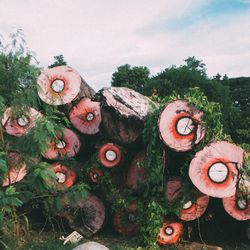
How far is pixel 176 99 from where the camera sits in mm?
5383

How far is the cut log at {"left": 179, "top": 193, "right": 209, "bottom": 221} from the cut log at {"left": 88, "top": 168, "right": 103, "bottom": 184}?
3.97 ft

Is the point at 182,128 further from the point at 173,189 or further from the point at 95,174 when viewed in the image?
the point at 95,174

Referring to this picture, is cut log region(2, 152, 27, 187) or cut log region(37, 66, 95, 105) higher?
cut log region(37, 66, 95, 105)

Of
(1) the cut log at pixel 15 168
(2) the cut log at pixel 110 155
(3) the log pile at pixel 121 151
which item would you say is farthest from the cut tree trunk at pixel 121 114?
(1) the cut log at pixel 15 168

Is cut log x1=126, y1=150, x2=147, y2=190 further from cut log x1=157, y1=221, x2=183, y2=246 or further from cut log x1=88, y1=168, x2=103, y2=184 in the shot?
cut log x1=157, y1=221, x2=183, y2=246

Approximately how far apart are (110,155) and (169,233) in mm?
1241

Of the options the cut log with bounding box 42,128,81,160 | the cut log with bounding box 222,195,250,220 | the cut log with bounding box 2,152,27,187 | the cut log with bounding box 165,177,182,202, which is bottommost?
the cut log with bounding box 222,195,250,220

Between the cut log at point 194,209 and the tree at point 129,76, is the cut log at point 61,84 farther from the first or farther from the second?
the tree at point 129,76

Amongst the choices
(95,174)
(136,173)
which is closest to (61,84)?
(95,174)

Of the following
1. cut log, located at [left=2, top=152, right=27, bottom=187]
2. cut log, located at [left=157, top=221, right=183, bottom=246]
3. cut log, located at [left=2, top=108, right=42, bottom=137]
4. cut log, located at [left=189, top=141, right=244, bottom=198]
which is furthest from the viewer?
cut log, located at [left=2, top=108, right=42, bottom=137]

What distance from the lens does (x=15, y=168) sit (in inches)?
197

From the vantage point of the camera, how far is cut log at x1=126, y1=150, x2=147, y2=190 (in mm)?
5930

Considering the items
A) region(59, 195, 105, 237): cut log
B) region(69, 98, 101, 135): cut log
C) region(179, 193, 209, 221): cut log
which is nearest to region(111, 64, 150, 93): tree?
region(69, 98, 101, 135): cut log

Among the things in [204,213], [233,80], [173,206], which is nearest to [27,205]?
[173,206]
